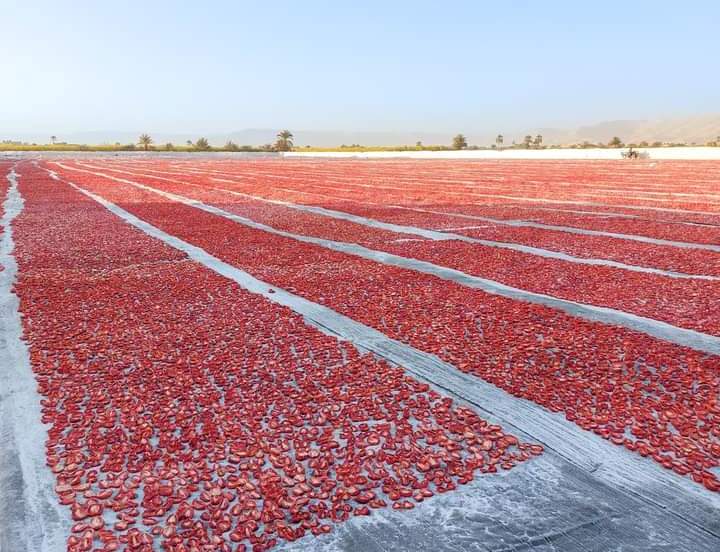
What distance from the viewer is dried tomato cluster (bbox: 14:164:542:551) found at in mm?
2805

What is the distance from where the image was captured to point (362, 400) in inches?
160

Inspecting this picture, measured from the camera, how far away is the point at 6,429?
3.68m

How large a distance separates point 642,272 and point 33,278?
867 centimetres

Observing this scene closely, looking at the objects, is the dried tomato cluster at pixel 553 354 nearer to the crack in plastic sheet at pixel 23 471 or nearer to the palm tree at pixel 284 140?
the crack in plastic sheet at pixel 23 471

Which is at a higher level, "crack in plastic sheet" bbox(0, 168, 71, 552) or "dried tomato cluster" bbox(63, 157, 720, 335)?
"dried tomato cluster" bbox(63, 157, 720, 335)

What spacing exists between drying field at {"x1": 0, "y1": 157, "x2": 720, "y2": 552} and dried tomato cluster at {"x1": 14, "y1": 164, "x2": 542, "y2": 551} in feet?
0.05

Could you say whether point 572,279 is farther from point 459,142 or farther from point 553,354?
point 459,142

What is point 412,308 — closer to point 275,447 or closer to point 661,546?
point 275,447

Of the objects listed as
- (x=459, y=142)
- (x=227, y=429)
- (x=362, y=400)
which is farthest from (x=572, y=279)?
(x=459, y=142)

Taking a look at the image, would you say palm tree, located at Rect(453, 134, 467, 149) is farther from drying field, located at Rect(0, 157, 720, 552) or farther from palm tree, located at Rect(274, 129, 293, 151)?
drying field, located at Rect(0, 157, 720, 552)

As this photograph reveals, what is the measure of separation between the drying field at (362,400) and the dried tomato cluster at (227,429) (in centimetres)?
2

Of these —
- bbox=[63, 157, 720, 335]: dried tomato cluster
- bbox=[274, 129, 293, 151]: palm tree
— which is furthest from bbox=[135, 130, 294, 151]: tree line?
bbox=[63, 157, 720, 335]: dried tomato cluster

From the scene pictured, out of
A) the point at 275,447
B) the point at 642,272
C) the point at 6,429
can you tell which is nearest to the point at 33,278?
the point at 6,429

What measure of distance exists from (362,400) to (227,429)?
996mm
